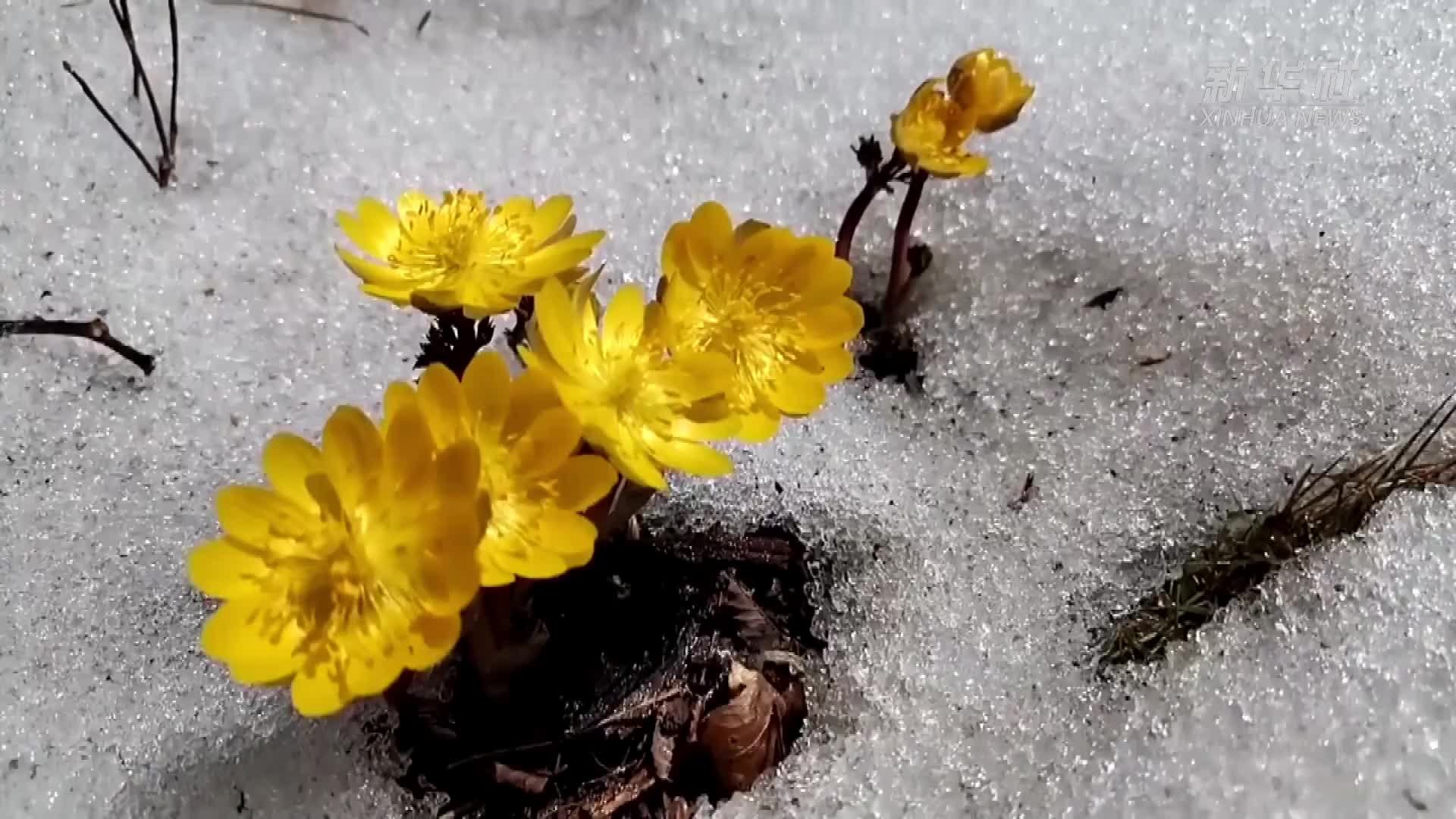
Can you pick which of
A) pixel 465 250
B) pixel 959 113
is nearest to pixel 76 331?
pixel 465 250

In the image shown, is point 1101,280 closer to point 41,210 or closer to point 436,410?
point 436,410

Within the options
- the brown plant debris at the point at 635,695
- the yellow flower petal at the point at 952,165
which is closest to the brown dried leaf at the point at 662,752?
the brown plant debris at the point at 635,695

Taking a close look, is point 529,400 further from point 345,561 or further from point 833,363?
point 833,363

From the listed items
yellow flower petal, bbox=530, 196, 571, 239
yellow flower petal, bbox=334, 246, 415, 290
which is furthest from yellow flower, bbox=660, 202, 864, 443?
yellow flower petal, bbox=334, 246, 415, 290

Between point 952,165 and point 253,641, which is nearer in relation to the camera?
point 253,641

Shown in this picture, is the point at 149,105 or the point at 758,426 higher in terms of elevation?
the point at 758,426

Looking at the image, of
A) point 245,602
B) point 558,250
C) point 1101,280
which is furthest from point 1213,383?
point 245,602
